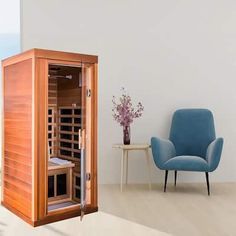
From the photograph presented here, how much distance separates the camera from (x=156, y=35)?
5320 mm

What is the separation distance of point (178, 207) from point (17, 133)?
1757 mm

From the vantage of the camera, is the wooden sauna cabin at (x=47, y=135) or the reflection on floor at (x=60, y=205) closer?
the wooden sauna cabin at (x=47, y=135)

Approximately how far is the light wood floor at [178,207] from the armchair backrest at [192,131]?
493 millimetres

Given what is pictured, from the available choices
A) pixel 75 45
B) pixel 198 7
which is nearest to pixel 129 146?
pixel 75 45

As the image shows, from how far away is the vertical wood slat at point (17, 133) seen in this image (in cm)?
349

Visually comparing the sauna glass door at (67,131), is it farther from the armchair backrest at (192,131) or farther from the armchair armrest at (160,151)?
the armchair backrest at (192,131)

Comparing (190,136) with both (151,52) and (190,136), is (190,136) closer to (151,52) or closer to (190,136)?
(190,136)

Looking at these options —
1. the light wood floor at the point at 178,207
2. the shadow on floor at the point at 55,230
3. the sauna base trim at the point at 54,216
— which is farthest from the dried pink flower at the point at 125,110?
the shadow on floor at the point at 55,230

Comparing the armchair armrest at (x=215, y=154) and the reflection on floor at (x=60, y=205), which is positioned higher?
the armchair armrest at (x=215, y=154)

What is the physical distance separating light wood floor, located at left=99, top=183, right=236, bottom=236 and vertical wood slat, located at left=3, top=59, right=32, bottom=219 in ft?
2.77

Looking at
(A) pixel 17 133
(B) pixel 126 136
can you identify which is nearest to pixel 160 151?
(B) pixel 126 136

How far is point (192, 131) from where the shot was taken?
5066mm

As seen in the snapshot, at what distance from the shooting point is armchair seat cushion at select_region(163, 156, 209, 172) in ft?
14.9

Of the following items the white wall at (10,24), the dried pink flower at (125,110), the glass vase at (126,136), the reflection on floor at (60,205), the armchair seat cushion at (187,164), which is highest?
the white wall at (10,24)
